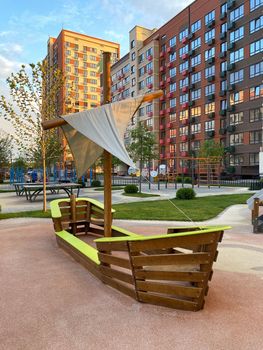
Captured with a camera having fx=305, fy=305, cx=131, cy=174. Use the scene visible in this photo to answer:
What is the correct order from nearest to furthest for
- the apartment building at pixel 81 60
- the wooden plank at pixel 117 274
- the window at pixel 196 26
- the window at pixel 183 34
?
the wooden plank at pixel 117 274, the window at pixel 196 26, the window at pixel 183 34, the apartment building at pixel 81 60

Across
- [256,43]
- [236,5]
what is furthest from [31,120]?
[236,5]

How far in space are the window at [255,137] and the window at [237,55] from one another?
11.1m

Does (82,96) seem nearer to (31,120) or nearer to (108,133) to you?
(31,120)

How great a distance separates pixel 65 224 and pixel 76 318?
4.50 m

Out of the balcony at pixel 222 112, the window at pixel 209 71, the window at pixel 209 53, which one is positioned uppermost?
the window at pixel 209 53

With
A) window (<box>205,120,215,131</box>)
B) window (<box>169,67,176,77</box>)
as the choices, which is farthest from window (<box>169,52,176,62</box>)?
window (<box>205,120,215,131</box>)

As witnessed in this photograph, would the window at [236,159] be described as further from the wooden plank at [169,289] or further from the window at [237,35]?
the wooden plank at [169,289]

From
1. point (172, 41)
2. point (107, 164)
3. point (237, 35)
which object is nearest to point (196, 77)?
point (237, 35)

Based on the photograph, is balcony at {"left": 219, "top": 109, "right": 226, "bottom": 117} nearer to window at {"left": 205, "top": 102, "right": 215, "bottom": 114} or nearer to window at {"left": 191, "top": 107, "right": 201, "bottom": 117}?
window at {"left": 205, "top": 102, "right": 215, "bottom": 114}

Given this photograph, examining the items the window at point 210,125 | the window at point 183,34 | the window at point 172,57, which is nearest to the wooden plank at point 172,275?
the window at point 210,125

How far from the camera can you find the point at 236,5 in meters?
44.2

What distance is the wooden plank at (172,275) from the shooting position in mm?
3488

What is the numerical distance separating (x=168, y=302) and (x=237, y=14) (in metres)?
49.8

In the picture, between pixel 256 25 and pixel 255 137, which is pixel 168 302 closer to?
pixel 255 137
